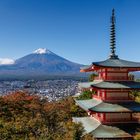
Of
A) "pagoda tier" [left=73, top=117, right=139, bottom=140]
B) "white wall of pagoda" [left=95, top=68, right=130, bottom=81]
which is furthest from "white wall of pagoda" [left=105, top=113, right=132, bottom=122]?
"white wall of pagoda" [left=95, top=68, right=130, bottom=81]

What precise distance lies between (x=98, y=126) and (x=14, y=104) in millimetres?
21737

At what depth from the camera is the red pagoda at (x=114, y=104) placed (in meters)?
23.9

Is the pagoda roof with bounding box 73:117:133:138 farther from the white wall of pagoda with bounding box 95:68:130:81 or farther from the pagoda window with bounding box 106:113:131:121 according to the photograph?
the white wall of pagoda with bounding box 95:68:130:81

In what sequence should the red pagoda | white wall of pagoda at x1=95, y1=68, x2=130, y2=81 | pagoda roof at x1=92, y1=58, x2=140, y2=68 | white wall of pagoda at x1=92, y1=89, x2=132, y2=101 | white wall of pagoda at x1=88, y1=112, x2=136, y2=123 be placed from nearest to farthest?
the red pagoda, white wall of pagoda at x1=88, y1=112, x2=136, y2=123, pagoda roof at x1=92, y1=58, x2=140, y2=68, white wall of pagoda at x1=92, y1=89, x2=132, y2=101, white wall of pagoda at x1=95, y1=68, x2=130, y2=81

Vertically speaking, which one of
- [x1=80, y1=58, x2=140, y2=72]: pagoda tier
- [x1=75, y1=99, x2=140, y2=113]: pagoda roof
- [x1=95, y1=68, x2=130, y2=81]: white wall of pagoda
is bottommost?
[x1=75, y1=99, x2=140, y2=113]: pagoda roof

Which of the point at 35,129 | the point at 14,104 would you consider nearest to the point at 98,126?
the point at 35,129

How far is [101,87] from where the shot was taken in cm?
2430

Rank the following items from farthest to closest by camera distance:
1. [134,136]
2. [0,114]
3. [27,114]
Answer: [27,114]
[0,114]
[134,136]

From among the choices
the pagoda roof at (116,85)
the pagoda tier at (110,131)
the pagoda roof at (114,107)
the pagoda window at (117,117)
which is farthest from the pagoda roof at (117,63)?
the pagoda tier at (110,131)

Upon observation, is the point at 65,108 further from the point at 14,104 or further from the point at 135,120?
the point at 135,120

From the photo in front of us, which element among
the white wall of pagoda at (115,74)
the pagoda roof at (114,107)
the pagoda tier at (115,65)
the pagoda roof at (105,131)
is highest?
the pagoda tier at (115,65)

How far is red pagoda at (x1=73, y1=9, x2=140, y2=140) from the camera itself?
23859 mm

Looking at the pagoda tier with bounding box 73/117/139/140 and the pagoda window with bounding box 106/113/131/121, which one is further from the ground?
the pagoda window with bounding box 106/113/131/121

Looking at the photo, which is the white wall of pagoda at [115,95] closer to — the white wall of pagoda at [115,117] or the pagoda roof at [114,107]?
the pagoda roof at [114,107]
